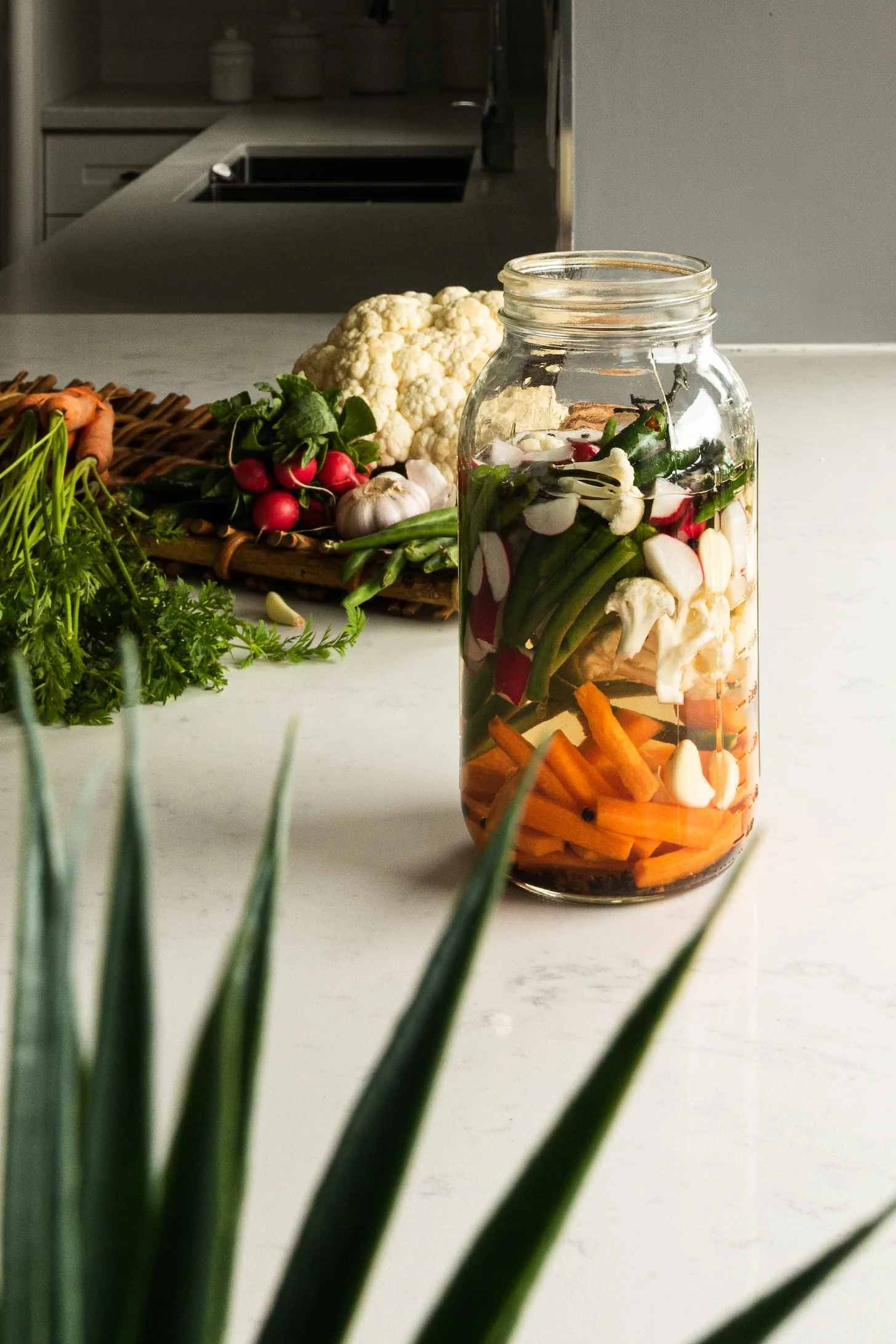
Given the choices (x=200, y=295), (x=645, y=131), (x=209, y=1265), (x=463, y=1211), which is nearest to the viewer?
(x=209, y=1265)

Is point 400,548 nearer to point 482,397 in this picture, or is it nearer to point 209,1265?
point 482,397

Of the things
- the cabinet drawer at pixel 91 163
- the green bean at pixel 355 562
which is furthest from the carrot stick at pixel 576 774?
the cabinet drawer at pixel 91 163

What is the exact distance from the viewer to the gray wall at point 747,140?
1.83m

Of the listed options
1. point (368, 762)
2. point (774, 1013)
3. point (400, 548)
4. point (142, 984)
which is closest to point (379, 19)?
point (400, 548)

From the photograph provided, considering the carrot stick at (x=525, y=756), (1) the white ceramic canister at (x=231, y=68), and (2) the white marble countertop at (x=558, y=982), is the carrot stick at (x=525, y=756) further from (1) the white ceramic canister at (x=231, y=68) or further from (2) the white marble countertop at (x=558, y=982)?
(1) the white ceramic canister at (x=231, y=68)

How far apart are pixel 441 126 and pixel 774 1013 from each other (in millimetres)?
3483

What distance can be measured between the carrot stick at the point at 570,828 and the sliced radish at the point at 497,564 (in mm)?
96

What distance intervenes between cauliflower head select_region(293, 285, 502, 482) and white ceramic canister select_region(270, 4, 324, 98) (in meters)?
3.25

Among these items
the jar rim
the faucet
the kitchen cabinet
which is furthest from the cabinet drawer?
the jar rim

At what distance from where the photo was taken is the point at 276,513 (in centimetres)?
119

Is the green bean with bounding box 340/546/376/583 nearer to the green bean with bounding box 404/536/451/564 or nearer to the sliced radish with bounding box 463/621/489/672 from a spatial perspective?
the green bean with bounding box 404/536/451/564

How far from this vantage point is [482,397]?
0.76 m

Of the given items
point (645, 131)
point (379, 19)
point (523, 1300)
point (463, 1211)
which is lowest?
point (463, 1211)

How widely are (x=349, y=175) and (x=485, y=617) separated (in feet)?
9.96
